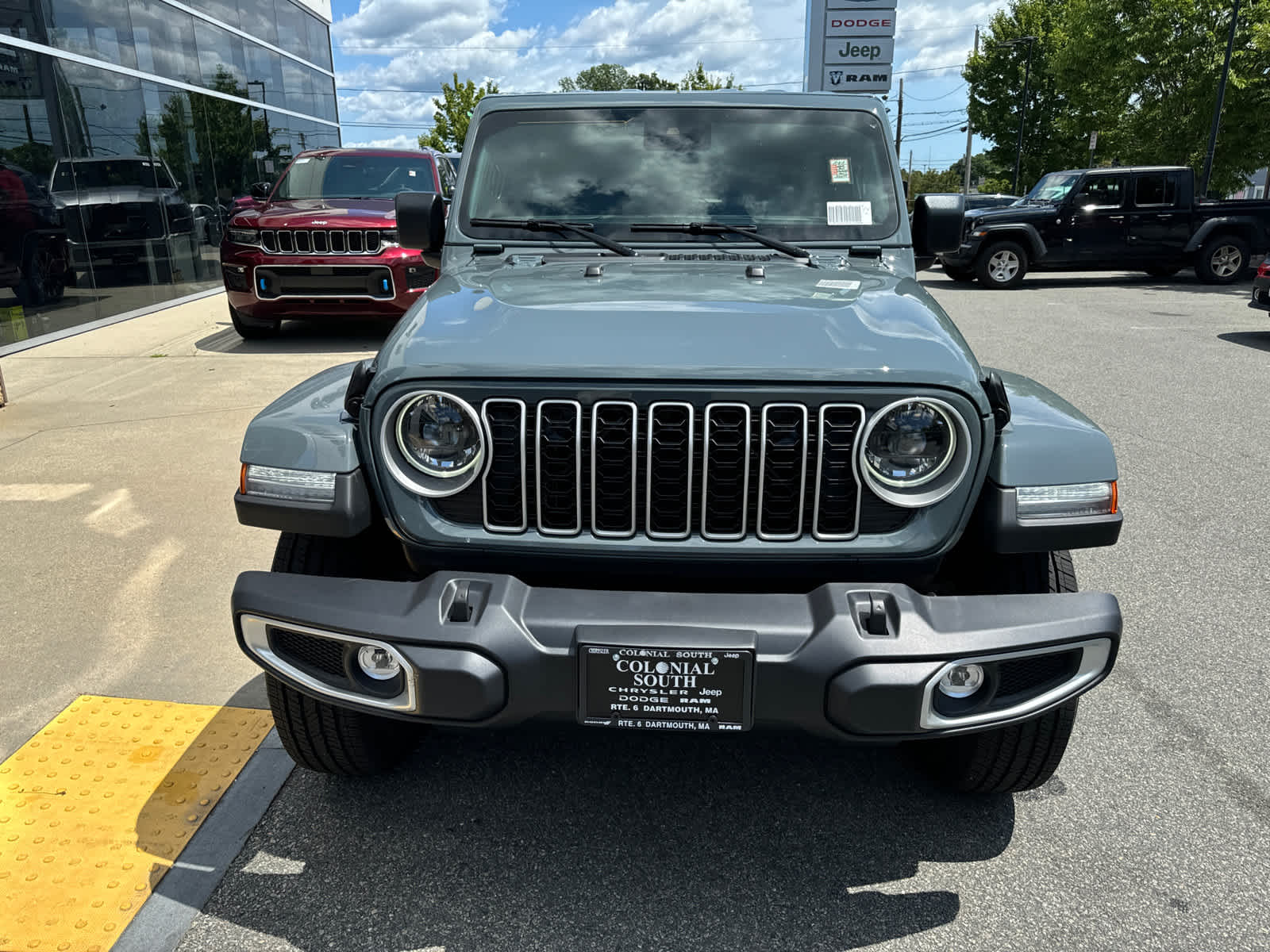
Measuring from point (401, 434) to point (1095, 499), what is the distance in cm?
158

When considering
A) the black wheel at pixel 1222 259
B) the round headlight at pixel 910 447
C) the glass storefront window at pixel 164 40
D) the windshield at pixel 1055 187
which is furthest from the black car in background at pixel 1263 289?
the glass storefront window at pixel 164 40

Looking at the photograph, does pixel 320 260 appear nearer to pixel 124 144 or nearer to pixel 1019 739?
pixel 124 144

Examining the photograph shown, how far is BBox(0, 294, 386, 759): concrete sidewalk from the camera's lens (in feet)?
11.3

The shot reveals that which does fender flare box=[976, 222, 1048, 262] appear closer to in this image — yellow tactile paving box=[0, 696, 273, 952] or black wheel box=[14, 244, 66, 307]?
black wheel box=[14, 244, 66, 307]

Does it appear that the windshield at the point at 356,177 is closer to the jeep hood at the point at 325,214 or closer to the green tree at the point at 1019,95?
the jeep hood at the point at 325,214

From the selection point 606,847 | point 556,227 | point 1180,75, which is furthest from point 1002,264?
point 606,847

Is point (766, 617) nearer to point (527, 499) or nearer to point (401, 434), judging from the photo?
point (527, 499)

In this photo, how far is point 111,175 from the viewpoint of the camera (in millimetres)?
12000

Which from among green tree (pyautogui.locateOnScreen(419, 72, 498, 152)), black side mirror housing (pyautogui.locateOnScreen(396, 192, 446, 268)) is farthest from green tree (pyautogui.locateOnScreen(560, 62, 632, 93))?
black side mirror housing (pyautogui.locateOnScreen(396, 192, 446, 268))

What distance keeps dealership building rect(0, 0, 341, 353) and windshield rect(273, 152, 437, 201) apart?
2022 millimetres

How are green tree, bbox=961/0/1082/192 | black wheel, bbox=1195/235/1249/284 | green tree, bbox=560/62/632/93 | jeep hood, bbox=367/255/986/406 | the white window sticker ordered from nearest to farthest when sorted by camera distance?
jeep hood, bbox=367/255/986/406, the white window sticker, black wheel, bbox=1195/235/1249/284, green tree, bbox=961/0/1082/192, green tree, bbox=560/62/632/93

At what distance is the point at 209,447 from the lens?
628 centimetres

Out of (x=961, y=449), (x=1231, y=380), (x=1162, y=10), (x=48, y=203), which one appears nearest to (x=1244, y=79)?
(x=1162, y=10)

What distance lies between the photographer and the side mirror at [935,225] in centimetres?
357
